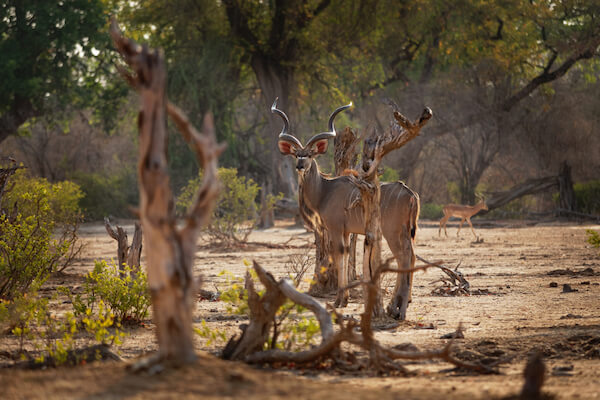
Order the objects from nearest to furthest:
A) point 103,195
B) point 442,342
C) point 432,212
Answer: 1. point 442,342
2. point 432,212
3. point 103,195

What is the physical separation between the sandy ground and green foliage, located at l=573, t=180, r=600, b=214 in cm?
1311

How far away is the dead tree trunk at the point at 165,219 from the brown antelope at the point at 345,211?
178 inches

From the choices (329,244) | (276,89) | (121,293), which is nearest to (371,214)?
(329,244)

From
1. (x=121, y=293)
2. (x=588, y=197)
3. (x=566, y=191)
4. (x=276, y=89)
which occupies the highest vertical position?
(x=276, y=89)

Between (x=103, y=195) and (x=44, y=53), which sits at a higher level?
(x=44, y=53)

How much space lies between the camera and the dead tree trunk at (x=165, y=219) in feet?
14.4

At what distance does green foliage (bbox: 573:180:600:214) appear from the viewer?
30.3m

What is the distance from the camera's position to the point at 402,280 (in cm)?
902

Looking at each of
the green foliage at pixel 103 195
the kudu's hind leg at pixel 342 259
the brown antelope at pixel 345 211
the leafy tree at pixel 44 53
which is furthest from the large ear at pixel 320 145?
the green foliage at pixel 103 195

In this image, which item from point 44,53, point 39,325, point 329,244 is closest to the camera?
point 39,325

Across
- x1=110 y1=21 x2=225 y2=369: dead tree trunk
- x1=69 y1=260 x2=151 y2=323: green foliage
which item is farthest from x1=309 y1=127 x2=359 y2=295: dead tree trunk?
x1=110 y1=21 x2=225 y2=369: dead tree trunk

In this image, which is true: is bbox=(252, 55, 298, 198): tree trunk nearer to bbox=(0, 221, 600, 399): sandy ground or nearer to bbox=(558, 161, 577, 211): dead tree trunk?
bbox=(558, 161, 577, 211): dead tree trunk

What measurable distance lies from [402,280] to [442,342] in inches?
73.0

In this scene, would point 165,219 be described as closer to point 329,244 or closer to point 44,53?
point 329,244
